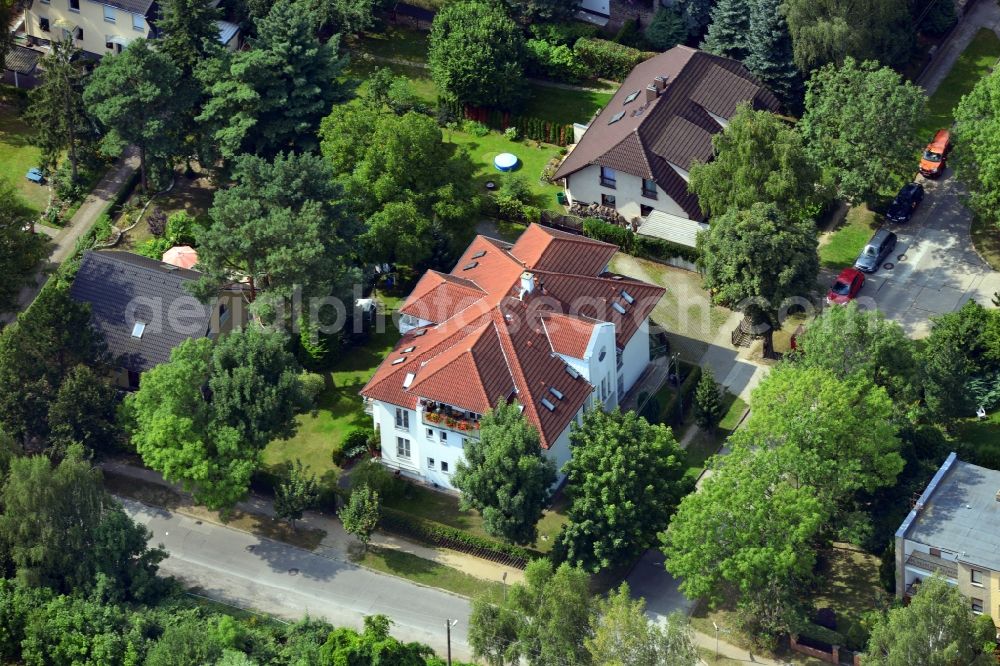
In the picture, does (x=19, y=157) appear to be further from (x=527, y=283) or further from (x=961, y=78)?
(x=961, y=78)

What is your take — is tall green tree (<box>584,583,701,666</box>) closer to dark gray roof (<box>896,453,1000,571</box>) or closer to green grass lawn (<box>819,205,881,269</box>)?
dark gray roof (<box>896,453,1000,571</box>)

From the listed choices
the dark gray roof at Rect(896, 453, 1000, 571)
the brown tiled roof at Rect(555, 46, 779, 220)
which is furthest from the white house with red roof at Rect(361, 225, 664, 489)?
the dark gray roof at Rect(896, 453, 1000, 571)

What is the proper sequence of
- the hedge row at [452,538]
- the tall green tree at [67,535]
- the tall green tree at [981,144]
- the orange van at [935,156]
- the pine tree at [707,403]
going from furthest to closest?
the orange van at [935,156]
the tall green tree at [981,144]
the pine tree at [707,403]
the hedge row at [452,538]
the tall green tree at [67,535]

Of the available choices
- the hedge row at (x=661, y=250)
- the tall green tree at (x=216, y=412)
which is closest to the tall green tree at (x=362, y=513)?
the tall green tree at (x=216, y=412)

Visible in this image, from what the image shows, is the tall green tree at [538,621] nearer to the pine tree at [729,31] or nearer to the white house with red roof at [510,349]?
the white house with red roof at [510,349]

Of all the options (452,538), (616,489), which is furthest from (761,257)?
(452,538)

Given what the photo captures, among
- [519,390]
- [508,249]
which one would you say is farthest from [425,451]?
[508,249]

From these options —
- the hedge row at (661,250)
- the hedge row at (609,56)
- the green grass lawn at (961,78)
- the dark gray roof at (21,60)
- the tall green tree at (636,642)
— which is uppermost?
the green grass lawn at (961,78)
